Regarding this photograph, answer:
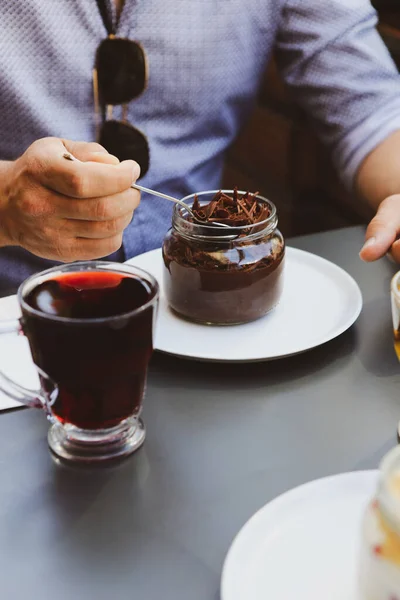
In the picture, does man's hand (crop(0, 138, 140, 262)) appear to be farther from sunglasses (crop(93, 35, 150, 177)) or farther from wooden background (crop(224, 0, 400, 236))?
wooden background (crop(224, 0, 400, 236))

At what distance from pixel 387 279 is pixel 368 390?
30 centimetres

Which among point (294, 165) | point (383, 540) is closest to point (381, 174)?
point (383, 540)

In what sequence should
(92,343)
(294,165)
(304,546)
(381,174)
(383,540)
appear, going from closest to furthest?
(383,540)
(304,546)
(92,343)
(381,174)
(294,165)

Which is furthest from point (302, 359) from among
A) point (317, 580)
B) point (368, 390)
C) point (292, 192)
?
point (292, 192)

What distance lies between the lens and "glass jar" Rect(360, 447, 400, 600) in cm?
44

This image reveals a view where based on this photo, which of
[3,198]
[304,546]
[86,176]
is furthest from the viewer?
[3,198]

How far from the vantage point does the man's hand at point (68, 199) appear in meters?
0.84

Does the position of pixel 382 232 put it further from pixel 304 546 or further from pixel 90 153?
pixel 304 546

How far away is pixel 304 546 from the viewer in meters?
0.55

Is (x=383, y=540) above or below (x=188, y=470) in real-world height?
above

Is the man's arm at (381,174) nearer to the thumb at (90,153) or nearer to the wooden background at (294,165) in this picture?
the thumb at (90,153)

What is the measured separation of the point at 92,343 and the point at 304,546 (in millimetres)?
257

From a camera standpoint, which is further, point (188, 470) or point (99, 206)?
point (99, 206)

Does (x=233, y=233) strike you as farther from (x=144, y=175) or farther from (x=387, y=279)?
(x=144, y=175)
